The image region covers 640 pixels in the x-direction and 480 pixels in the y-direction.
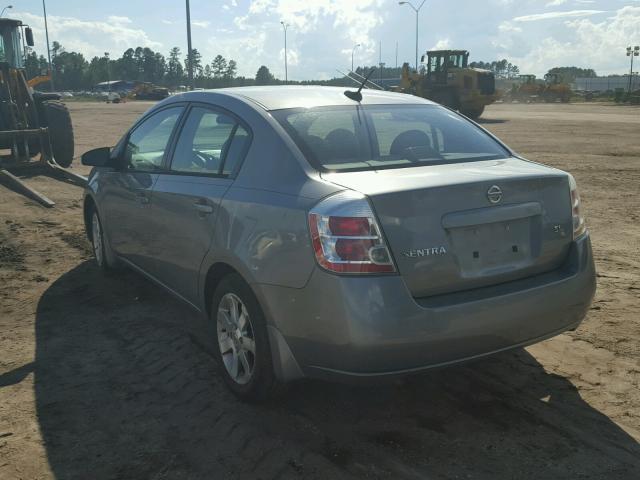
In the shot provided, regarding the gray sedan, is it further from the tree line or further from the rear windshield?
the tree line

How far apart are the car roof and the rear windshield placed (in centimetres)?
8

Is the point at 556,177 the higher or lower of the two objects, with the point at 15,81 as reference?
lower

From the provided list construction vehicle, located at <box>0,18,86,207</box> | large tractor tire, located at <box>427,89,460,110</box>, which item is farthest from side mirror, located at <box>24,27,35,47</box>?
large tractor tire, located at <box>427,89,460,110</box>

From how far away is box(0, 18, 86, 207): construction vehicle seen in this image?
11.8 metres

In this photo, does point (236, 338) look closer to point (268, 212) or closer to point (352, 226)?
point (268, 212)

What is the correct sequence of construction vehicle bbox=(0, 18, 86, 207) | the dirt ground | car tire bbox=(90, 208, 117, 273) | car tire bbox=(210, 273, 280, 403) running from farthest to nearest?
construction vehicle bbox=(0, 18, 86, 207) < car tire bbox=(90, 208, 117, 273) < car tire bbox=(210, 273, 280, 403) < the dirt ground

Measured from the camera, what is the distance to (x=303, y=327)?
295cm

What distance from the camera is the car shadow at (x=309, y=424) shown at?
9.39ft

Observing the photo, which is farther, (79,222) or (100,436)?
(79,222)

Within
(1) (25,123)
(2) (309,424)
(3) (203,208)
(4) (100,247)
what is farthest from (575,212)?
(1) (25,123)

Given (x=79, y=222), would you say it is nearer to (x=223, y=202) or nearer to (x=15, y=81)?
(x=223, y=202)

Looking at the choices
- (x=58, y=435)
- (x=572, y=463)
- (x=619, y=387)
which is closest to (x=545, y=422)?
(x=572, y=463)

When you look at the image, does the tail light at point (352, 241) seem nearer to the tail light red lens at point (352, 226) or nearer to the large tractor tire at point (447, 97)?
the tail light red lens at point (352, 226)

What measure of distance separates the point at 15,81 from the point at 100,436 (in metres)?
11.3
